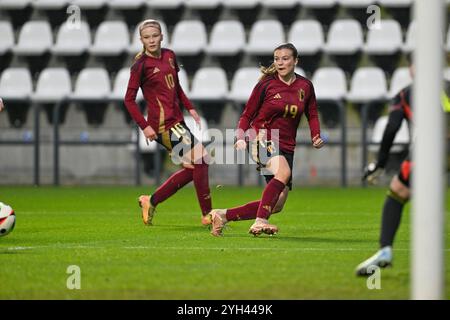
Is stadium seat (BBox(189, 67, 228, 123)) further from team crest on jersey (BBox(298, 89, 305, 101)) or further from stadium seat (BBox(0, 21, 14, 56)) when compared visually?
team crest on jersey (BBox(298, 89, 305, 101))

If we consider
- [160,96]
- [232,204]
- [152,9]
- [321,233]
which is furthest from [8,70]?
[321,233]

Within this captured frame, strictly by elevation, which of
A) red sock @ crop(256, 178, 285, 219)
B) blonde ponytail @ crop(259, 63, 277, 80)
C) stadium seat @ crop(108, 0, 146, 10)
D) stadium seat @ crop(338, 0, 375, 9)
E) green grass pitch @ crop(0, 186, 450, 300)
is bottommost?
green grass pitch @ crop(0, 186, 450, 300)

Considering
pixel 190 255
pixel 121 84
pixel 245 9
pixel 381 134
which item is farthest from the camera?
pixel 245 9

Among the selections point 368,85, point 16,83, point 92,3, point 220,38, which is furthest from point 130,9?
point 368,85

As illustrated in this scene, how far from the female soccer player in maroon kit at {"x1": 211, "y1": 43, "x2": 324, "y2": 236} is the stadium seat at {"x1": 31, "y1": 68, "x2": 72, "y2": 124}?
1113 cm

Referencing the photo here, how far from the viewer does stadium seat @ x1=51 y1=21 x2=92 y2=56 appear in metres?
20.6

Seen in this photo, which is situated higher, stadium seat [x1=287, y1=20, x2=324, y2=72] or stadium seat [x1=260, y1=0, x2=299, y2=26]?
stadium seat [x1=260, y1=0, x2=299, y2=26]

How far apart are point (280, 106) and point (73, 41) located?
12.0m

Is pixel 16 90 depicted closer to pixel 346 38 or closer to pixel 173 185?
pixel 346 38

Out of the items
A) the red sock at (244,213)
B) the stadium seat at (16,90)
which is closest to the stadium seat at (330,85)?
the stadium seat at (16,90)

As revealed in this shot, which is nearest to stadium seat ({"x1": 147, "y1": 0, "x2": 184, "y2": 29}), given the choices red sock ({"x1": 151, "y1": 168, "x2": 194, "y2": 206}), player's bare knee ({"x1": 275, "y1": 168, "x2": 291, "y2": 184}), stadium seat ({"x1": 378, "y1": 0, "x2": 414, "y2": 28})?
stadium seat ({"x1": 378, "y1": 0, "x2": 414, "y2": 28})

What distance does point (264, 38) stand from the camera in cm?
2009

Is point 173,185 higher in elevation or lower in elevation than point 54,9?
lower
